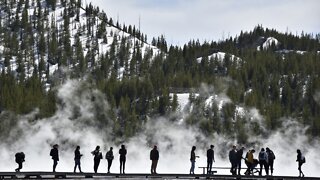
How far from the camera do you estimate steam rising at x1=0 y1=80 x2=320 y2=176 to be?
391ft

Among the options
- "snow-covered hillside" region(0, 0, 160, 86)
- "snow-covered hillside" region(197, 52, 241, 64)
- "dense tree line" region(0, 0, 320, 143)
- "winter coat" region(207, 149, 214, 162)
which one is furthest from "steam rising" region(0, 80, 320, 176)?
"winter coat" region(207, 149, 214, 162)

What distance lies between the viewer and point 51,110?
424ft

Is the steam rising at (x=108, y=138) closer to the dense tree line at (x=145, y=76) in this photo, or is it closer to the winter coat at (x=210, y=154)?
the dense tree line at (x=145, y=76)

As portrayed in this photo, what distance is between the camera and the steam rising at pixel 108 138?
11919 cm

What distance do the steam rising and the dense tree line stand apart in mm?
1854

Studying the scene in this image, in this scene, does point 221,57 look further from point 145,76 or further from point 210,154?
point 210,154

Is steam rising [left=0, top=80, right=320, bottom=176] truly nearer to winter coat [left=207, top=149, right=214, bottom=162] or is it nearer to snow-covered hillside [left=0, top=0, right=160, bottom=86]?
snow-covered hillside [left=0, top=0, right=160, bottom=86]

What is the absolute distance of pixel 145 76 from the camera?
154375mm

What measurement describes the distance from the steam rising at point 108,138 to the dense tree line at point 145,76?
6.08 feet

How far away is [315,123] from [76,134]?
1879 inches

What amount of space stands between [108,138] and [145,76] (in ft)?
91.0

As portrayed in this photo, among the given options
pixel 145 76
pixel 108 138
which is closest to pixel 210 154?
pixel 108 138

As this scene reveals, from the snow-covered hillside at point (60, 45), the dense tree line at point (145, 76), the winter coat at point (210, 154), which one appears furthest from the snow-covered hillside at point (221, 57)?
the winter coat at point (210, 154)

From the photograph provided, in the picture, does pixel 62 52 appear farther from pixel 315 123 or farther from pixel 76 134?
pixel 315 123
